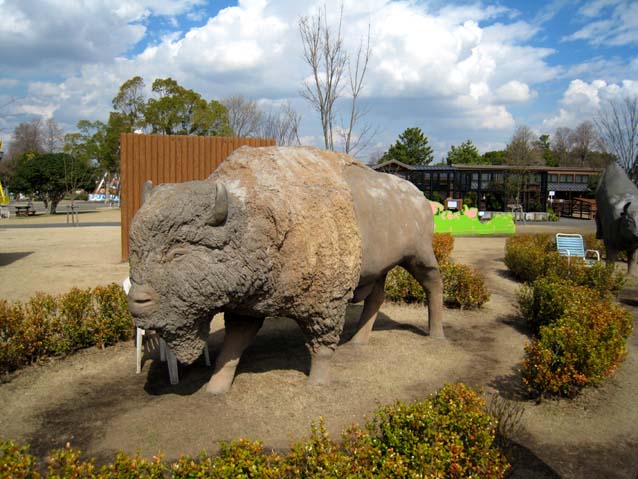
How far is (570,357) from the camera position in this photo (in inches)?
172

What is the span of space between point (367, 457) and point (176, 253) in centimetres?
180

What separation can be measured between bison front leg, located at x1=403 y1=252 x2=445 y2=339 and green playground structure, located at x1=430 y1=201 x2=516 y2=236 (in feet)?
51.5

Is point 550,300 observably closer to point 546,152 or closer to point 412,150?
point 412,150

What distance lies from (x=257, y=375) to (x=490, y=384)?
7.78ft

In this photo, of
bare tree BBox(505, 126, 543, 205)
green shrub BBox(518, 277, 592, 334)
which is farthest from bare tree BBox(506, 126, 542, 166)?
green shrub BBox(518, 277, 592, 334)

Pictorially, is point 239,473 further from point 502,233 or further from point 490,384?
point 502,233

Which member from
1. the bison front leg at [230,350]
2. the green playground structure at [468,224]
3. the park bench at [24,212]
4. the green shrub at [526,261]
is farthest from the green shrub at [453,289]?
the park bench at [24,212]

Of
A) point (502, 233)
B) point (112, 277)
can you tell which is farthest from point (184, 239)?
point (502, 233)

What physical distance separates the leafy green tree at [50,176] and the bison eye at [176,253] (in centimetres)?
3532

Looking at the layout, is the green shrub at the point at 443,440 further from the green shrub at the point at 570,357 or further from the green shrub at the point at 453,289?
the green shrub at the point at 453,289

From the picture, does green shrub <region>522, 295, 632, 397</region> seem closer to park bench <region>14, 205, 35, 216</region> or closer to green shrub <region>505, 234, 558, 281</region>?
green shrub <region>505, 234, 558, 281</region>

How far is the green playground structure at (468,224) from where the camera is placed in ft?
71.3

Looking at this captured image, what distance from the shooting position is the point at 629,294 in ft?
30.4

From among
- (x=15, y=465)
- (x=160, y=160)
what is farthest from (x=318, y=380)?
(x=160, y=160)
